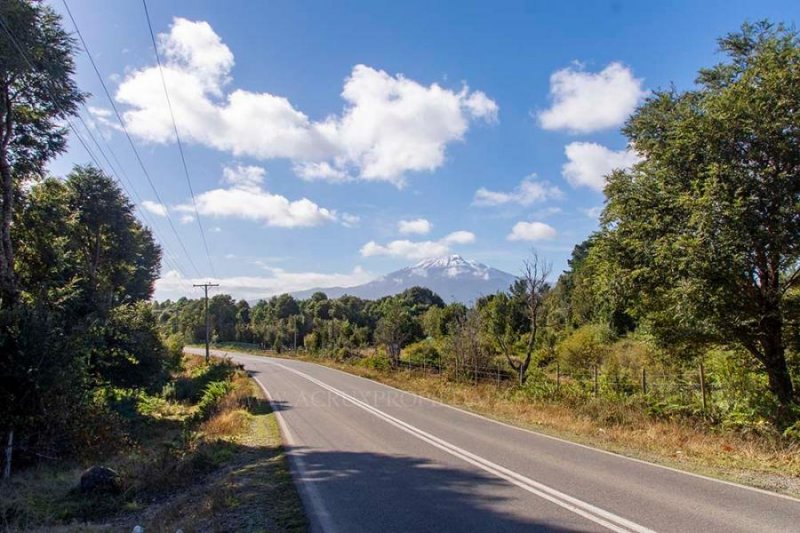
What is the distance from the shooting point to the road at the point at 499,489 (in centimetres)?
543

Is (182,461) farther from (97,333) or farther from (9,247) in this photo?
(9,247)

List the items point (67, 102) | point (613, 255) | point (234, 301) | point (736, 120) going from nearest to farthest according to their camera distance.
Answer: point (736, 120)
point (613, 255)
point (67, 102)
point (234, 301)

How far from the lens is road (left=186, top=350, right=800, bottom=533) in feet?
17.8

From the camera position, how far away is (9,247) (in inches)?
628

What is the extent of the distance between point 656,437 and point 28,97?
2256cm

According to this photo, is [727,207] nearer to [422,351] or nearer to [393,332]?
[393,332]

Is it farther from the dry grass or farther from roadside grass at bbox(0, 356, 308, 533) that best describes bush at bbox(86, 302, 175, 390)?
the dry grass

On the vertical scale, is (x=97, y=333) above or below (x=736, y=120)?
below

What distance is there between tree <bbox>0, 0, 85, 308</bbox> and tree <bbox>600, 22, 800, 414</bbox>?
716 inches

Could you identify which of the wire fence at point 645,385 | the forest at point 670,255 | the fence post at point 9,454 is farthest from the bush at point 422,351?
the fence post at point 9,454

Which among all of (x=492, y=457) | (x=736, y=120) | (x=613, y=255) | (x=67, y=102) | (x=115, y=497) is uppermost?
(x=67, y=102)

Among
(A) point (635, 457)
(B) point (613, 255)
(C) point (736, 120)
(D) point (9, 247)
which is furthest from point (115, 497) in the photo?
(C) point (736, 120)

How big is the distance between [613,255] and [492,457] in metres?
7.99

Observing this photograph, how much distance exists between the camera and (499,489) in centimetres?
677
